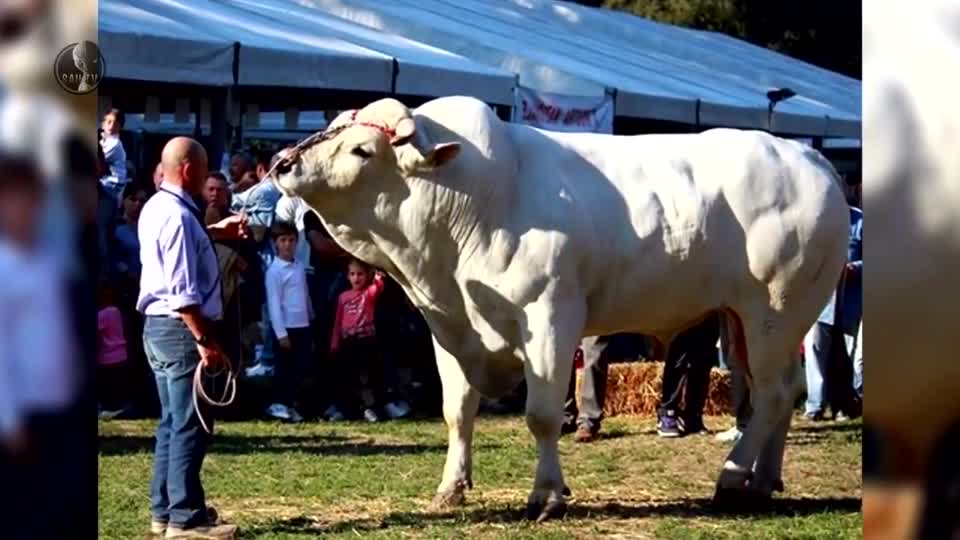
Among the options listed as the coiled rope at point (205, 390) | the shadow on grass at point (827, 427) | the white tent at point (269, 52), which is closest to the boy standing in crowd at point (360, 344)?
the white tent at point (269, 52)

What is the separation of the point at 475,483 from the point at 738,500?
5.19ft

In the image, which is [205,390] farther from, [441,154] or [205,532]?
[441,154]

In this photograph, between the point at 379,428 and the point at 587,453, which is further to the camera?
the point at 379,428

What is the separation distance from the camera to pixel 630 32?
102 ft

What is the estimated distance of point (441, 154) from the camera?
7.93 metres

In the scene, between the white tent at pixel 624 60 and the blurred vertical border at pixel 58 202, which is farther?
the white tent at pixel 624 60

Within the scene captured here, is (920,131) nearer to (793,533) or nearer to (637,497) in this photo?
(793,533)

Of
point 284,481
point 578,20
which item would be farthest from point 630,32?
point 284,481

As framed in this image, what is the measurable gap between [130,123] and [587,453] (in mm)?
6356

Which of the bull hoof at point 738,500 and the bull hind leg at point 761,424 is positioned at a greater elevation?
the bull hind leg at point 761,424

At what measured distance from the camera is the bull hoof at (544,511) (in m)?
8.07

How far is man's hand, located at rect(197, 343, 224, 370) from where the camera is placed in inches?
284

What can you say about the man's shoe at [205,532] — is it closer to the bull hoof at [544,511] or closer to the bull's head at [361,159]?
the bull hoof at [544,511]

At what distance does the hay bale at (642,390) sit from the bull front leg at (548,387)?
18.4 feet
